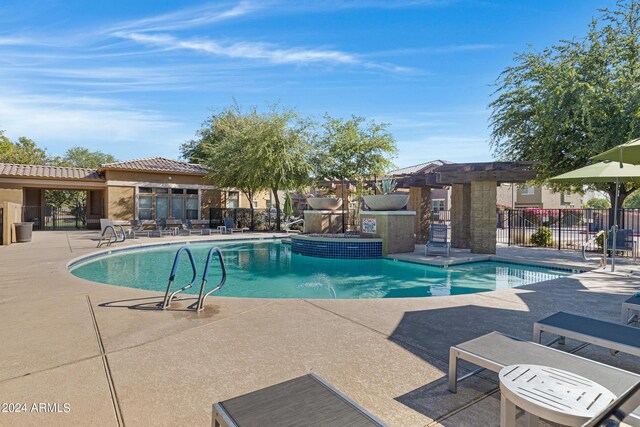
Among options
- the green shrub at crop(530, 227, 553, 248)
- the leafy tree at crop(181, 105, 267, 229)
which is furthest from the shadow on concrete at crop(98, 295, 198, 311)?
the leafy tree at crop(181, 105, 267, 229)

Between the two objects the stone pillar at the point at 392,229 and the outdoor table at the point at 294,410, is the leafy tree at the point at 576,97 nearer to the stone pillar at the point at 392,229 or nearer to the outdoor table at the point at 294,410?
the stone pillar at the point at 392,229

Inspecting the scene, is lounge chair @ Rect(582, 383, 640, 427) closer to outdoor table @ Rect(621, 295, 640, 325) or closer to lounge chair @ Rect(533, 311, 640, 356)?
lounge chair @ Rect(533, 311, 640, 356)

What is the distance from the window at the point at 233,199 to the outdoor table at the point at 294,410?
79.3ft

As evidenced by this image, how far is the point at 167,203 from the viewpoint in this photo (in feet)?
73.9

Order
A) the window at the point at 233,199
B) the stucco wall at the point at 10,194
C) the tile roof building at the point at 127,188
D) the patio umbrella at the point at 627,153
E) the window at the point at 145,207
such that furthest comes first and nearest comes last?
the window at the point at 233,199 → the window at the point at 145,207 → the tile roof building at the point at 127,188 → the stucco wall at the point at 10,194 → the patio umbrella at the point at 627,153

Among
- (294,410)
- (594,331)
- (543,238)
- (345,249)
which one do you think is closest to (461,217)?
(543,238)

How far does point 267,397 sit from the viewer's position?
1982 millimetres

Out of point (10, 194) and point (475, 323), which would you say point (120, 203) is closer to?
point (10, 194)

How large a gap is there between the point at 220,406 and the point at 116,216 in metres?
22.2

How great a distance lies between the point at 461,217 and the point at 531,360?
39.2 ft

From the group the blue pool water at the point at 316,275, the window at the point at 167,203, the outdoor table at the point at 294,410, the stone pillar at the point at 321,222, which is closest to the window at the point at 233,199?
the window at the point at 167,203

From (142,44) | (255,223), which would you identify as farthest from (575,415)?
(255,223)

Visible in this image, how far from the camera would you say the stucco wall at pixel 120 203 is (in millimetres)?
20766

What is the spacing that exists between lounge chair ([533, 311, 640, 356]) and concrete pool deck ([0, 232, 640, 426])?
46 cm
